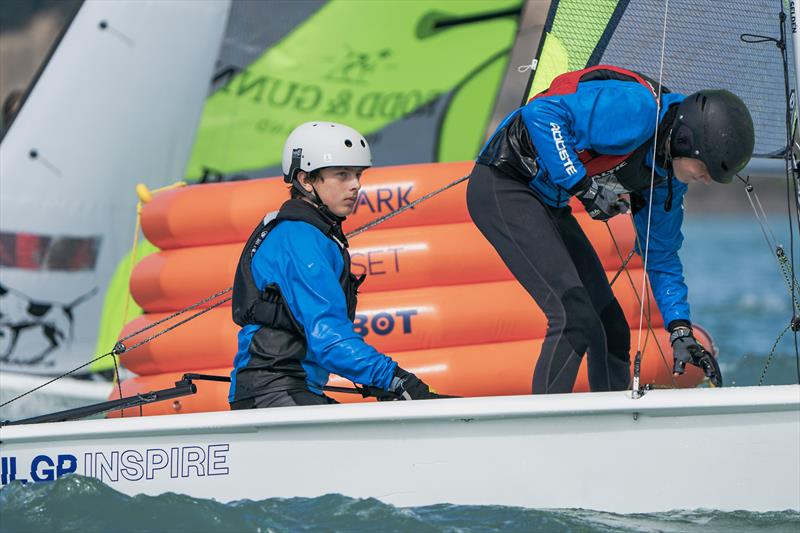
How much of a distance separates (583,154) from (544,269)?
279mm

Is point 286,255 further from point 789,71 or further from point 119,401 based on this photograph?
point 789,71

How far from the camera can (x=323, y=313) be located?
245cm

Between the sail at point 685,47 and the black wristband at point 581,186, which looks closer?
the black wristband at point 581,186

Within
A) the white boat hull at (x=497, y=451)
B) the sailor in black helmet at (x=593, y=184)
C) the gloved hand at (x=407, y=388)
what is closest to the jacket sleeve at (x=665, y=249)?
the sailor in black helmet at (x=593, y=184)

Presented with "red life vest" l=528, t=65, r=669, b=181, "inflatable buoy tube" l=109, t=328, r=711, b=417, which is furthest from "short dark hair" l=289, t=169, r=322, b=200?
"inflatable buoy tube" l=109, t=328, r=711, b=417

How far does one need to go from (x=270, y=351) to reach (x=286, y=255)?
0.22 meters

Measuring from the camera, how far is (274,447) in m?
2.46

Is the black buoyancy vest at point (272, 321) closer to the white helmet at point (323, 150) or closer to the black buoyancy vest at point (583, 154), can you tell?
the white helmet at point (323, 150)

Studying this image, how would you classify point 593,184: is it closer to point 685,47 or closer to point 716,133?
point 716,133

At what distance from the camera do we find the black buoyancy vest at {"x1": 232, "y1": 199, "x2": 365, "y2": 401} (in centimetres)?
253

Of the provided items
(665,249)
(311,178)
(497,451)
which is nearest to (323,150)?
(311,178)

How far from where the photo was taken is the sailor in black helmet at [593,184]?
259cm

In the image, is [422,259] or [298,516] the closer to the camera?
[298,516]

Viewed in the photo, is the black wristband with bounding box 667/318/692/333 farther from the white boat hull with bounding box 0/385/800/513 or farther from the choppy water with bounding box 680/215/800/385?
the choppy water with bounding box 680/215/800/385
